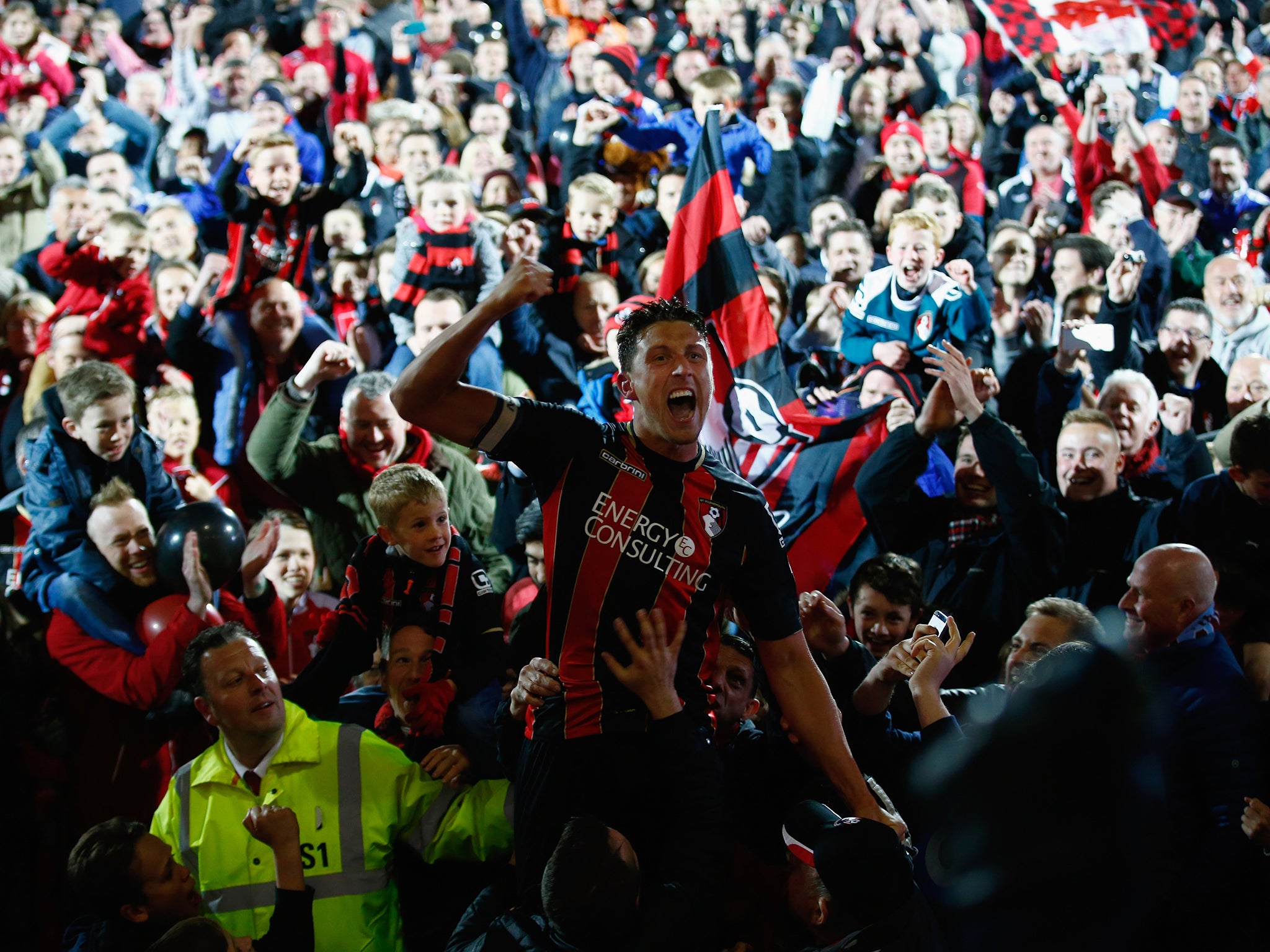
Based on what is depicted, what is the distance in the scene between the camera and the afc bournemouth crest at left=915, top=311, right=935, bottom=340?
5.65 m

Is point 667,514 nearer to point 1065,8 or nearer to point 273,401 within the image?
point 273,401

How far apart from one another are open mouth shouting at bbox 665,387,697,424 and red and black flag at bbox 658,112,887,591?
2.06m

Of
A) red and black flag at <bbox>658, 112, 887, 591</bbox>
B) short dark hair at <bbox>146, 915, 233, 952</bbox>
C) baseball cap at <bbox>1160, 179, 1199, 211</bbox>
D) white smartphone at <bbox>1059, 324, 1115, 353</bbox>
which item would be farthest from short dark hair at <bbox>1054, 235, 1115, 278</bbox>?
short dark hair at <bbox>146, 915, 233, 952</bbox>

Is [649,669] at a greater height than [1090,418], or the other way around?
[1090,418]

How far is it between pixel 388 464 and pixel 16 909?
2222 millimetres

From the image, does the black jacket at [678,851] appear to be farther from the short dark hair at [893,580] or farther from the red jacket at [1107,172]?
the red jacket at [1107,172]

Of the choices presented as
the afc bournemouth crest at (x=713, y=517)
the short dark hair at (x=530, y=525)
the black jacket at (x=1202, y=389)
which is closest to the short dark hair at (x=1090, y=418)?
the black jacket at (x=1202, y=389)

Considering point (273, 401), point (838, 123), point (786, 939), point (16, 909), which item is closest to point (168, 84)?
point (838, 123)

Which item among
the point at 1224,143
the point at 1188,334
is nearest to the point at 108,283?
the point at 1188,334

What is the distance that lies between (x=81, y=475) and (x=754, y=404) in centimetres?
275

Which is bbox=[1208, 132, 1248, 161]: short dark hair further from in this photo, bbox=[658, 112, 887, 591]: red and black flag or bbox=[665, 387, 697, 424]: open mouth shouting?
bbox=[665, 387, 697, 424]: open mouth shouting

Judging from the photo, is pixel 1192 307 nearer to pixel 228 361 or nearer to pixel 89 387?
pixel 228 361

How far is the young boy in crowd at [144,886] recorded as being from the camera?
116 inches

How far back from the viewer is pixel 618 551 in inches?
104
